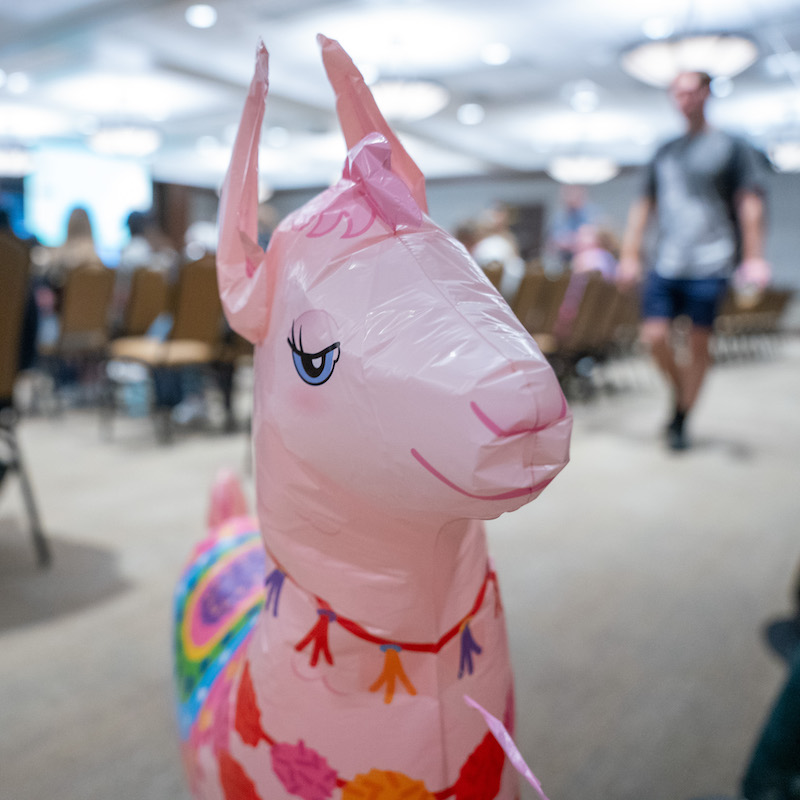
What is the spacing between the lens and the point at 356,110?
537 millimetres

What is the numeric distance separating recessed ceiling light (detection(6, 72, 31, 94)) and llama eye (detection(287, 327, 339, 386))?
903 cm

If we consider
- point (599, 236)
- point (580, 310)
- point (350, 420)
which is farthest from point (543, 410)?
point (599, 236)

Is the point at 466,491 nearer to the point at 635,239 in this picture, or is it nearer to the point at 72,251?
the point at 635,239

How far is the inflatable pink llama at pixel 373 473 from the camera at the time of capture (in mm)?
412

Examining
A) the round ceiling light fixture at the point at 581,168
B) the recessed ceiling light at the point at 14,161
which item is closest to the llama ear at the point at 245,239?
the round ceiling light fixture at the point at 581,168

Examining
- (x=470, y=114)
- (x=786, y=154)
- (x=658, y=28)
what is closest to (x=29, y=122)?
(x=470, y=114)

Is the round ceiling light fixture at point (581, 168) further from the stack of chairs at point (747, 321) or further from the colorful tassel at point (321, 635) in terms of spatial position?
the colorful tassel at point (321, 635)

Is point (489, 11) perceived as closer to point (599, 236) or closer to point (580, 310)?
point (599, 236)

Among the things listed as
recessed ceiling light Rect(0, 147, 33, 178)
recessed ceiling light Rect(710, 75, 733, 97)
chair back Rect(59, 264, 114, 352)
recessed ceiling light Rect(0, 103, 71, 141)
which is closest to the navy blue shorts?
chair back Rect(59, 264, 114, 352)

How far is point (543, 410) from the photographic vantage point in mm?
403

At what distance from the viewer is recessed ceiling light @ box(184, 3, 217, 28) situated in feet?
19.4

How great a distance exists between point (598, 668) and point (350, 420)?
42.4 inches

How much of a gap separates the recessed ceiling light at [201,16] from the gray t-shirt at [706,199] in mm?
4785

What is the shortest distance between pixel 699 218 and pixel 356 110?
2378 millimetres
